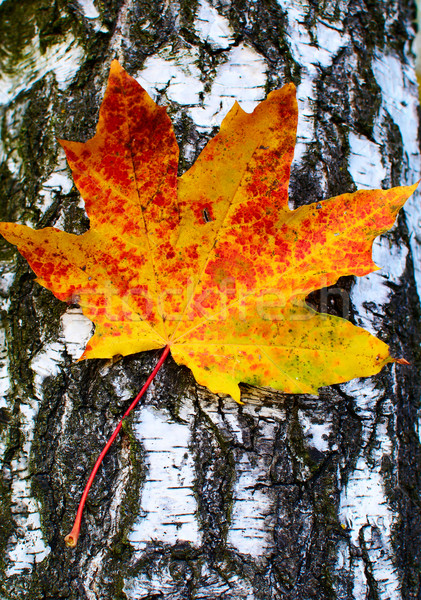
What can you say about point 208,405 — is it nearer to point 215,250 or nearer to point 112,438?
point 112,438

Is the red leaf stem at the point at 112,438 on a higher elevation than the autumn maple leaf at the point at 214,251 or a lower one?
lower

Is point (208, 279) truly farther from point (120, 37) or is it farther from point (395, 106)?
point (395, 106)

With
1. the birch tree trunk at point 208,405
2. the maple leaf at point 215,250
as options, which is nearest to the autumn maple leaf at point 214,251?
the maple leaf at point 215,250

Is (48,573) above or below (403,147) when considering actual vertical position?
below

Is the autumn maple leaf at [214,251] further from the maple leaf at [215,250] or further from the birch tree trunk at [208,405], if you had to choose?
the birch tree trunk at [208,405]

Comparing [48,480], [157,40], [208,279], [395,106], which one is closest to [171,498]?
[48,480]

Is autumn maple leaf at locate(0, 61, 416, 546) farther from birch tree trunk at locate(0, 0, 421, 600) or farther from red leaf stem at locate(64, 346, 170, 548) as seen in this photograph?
birch tree trunk at locate(0, 0, 421, 600)
